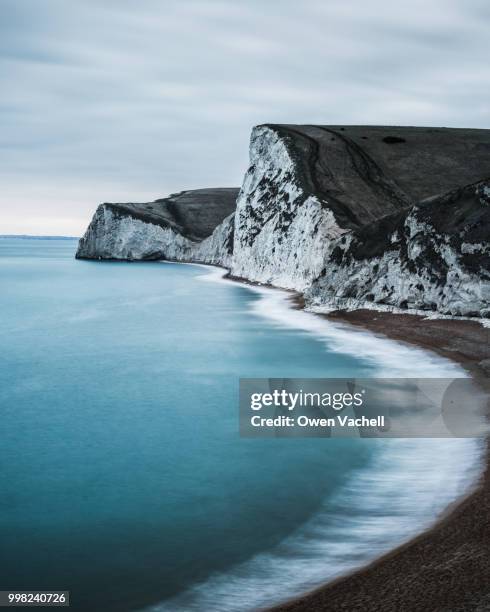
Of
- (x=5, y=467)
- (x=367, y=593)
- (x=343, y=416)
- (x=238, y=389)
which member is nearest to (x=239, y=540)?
(x=367, y=593)

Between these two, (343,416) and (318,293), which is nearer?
(343,416)

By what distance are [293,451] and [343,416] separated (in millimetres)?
3652

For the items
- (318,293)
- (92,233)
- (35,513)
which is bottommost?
(35,513)

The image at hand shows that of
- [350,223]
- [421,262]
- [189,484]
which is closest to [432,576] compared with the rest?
[189,484]

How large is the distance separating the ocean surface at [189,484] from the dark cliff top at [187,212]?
95.8 metres

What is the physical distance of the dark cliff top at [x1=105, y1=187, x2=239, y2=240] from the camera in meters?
122

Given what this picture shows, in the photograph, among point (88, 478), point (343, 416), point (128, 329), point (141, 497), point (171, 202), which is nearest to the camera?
point (141, 497)

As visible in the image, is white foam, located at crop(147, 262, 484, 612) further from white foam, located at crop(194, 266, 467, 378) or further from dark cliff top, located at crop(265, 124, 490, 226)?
dark cliff top, located at crop(265, 124, 490, 226)

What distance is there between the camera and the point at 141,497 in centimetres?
A: 1252

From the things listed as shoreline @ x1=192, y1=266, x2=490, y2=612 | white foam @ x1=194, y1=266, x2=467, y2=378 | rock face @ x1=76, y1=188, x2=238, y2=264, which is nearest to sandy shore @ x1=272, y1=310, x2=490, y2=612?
shoreline @ x1=192, y1=266, x2=490, y2=612

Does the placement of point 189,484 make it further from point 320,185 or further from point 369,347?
point 320,185

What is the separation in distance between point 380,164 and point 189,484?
66010 millimetres

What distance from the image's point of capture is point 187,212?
5226 inches

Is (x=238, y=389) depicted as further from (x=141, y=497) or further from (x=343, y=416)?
(x=141, y=497)
